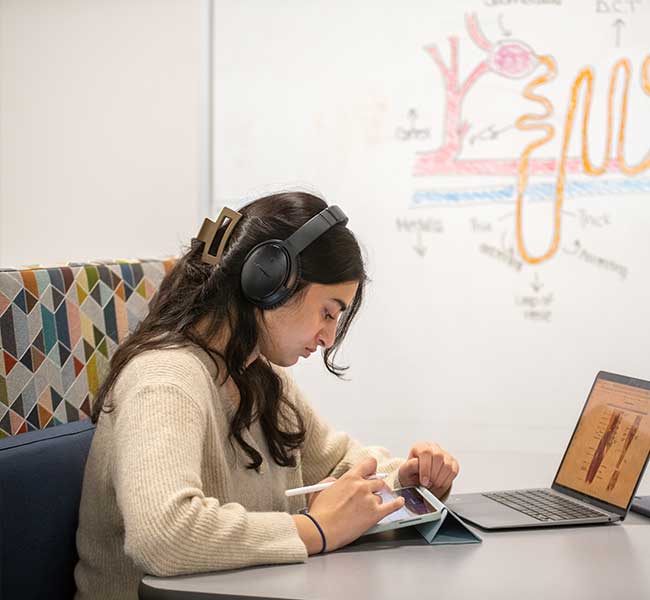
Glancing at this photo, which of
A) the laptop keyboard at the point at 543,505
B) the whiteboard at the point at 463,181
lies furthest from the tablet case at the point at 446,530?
the whiteboard at the point at 463,181

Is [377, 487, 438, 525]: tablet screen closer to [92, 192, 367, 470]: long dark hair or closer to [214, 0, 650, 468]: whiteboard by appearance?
[92, 192, 367, 470]: long dark hair

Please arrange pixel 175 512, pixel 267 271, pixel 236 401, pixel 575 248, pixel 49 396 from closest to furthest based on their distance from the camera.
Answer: pixel 175 512 < pixel 267 271 < pixel 236 401 < pixel 49 396 < pixel 575 248

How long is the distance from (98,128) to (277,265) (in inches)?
64.4

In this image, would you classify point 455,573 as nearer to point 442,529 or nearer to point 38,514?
point 442,529

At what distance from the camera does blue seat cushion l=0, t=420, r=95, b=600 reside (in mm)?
1347

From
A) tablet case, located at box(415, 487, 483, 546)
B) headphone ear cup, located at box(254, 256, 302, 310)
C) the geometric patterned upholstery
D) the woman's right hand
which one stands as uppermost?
headphone ear cup, located at box(254, 256, 302, 310)

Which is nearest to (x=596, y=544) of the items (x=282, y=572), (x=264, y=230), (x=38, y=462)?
(x=282, y=572)

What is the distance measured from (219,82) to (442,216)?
726mm

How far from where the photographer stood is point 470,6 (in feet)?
7.80

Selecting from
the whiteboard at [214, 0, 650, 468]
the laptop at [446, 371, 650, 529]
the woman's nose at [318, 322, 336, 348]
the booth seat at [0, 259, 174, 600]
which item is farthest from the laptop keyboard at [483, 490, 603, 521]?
the whiteboard at [214, 0, 650, 468]

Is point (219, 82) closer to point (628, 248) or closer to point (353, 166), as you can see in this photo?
point (353, 166)

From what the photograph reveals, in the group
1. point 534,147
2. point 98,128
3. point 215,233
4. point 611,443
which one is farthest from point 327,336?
point 98,128

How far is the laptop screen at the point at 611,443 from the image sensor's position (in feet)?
4.25

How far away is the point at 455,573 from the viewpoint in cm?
104
